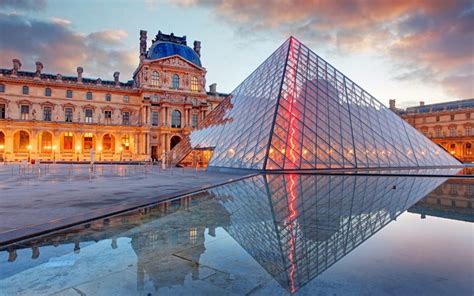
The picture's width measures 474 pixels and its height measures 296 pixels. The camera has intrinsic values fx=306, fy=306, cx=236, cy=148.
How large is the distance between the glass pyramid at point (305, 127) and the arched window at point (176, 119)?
2660cm

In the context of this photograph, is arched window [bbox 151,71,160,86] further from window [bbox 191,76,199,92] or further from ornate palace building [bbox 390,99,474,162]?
ornate palace building [bbox 390,99,474,162]

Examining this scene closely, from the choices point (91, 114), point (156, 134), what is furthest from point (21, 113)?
point (156, 134)

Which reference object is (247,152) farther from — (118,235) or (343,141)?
(118,235)

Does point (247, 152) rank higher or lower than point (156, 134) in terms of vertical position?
lower

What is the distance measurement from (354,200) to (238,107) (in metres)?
20.4

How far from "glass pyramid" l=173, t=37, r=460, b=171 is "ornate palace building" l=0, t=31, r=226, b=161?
2632 cm

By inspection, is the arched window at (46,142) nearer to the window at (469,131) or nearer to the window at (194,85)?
the window at (194,85)

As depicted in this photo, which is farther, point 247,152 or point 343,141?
point 343,141

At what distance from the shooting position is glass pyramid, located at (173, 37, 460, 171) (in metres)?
21.4

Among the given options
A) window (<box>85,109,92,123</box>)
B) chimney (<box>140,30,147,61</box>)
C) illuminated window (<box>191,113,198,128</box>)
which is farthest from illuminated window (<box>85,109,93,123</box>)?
illuminated window (<box>191,113,198,128</box>)

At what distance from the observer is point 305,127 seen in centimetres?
2283

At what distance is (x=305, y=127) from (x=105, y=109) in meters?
44.3

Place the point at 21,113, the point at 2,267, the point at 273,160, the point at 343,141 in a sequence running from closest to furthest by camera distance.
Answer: the point at 2,267 < the point at 273,160 < the point at 343,141 < the point at 21,113

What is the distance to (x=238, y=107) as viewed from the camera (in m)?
28.5
